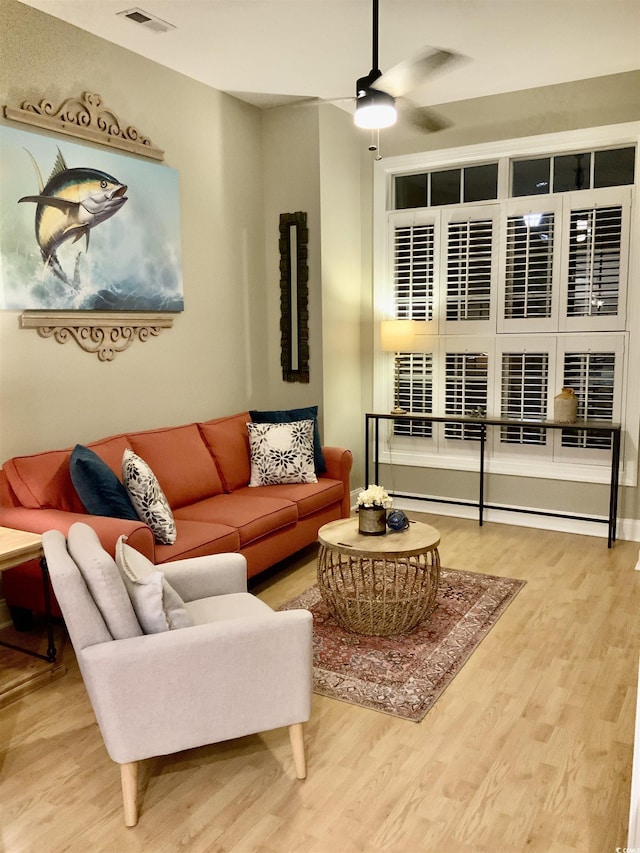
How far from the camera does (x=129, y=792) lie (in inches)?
83.6

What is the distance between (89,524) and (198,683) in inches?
46.4

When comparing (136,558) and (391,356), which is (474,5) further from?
(136,558)

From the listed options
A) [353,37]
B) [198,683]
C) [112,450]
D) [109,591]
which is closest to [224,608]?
[198,683]

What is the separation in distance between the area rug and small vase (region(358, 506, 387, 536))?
0.49 m

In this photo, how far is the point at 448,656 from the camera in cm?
317

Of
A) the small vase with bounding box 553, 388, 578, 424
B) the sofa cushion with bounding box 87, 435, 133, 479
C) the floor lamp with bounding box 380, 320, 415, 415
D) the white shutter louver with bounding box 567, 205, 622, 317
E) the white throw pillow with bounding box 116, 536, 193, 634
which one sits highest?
the white shutter louver with bounding box 567, 205, 622, 317

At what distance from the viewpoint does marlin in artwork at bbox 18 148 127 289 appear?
360 centimetres

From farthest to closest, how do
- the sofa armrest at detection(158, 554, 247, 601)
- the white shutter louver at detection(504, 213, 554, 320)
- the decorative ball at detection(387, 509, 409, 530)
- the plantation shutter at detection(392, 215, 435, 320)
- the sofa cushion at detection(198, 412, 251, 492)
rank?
the plantation shutter at detection(392, 215, 435, 320)
the white shutter louver at detection(504, 213, 554, 320)
the sofa cushion at detection(198, 412, 251, 492)
the decorative ball at detection(387, 509, 409, 530)
the sofa armrest at detection(158, 554, 247, 601)

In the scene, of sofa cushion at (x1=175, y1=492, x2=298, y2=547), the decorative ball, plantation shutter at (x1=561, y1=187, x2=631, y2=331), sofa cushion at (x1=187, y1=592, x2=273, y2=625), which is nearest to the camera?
sofa cushion at (x1=187, y1=592, x2=273, y2=625)

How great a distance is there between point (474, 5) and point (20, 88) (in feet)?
7.62

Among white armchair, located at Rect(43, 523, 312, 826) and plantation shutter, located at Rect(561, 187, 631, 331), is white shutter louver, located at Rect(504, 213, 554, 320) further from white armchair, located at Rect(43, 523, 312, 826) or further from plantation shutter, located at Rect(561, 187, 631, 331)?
white armchair, located at Rect(43, 523, 312, 826)

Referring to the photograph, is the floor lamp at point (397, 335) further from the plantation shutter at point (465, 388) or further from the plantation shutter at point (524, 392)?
the plantation shutter at point (524, 392)

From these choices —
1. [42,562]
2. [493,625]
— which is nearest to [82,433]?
[42,562]

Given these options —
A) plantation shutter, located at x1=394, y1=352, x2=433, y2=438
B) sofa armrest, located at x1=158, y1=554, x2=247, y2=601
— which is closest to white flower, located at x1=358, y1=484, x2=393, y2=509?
sofa armrest, located at x1=158, y1=554, x2=247, y2=601
